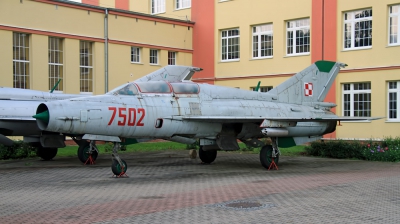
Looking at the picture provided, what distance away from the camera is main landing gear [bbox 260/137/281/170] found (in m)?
16.3

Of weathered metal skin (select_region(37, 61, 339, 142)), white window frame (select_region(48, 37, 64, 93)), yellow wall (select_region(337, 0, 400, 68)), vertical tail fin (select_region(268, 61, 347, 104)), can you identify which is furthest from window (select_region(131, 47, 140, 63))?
weathered metal skin (select_region(37, 61, 339, 142))

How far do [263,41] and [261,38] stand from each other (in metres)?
0.23

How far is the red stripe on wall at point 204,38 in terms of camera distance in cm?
3347

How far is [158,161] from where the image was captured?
64.0 feet

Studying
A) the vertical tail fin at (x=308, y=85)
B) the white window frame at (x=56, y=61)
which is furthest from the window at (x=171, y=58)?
the vertical tail fin at (x=308, y=85)

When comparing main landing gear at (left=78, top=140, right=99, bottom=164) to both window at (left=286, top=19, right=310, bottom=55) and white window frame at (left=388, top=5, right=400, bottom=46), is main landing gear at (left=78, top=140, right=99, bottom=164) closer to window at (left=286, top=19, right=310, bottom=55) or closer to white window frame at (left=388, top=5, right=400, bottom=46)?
window at (left=286, top=19, right=310, bottom=55)

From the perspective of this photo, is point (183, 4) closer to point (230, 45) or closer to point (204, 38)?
point (204, 38)

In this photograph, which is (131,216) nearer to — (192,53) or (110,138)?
(110,138)

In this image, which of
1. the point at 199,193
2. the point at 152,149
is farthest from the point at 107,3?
the point at 199,193

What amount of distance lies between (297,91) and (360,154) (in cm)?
428

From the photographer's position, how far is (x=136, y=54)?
31.6m

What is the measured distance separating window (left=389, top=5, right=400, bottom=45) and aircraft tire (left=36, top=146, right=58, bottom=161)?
1665 centimetres

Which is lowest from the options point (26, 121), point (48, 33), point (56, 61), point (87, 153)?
point (87, 153)

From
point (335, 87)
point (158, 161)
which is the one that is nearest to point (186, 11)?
point (335, 87)
